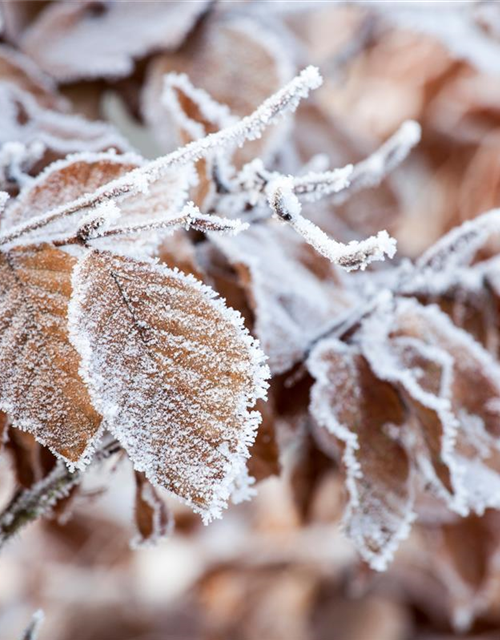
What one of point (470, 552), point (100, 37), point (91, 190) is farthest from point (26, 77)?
point (470, 552)

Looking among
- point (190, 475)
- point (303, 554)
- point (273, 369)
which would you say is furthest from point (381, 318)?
point (303, 554)

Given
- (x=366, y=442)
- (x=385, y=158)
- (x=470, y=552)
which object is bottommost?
(x=470, y=552)

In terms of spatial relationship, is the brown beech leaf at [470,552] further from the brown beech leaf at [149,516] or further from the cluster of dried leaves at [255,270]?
the brown beech leaf at [149,516]

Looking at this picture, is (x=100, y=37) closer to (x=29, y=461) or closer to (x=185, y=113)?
(x=185, y=113)

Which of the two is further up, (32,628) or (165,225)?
(165,225)

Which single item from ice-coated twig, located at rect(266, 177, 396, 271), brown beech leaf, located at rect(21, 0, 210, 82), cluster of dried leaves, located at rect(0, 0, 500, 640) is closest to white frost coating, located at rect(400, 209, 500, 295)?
cluster of dried leaves, located at rect(0, 0, 500, 640)

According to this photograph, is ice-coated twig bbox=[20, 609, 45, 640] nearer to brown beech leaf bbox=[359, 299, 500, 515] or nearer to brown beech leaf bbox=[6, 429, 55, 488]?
brown beech leaf bbox=[6, 429, 55, 488]
